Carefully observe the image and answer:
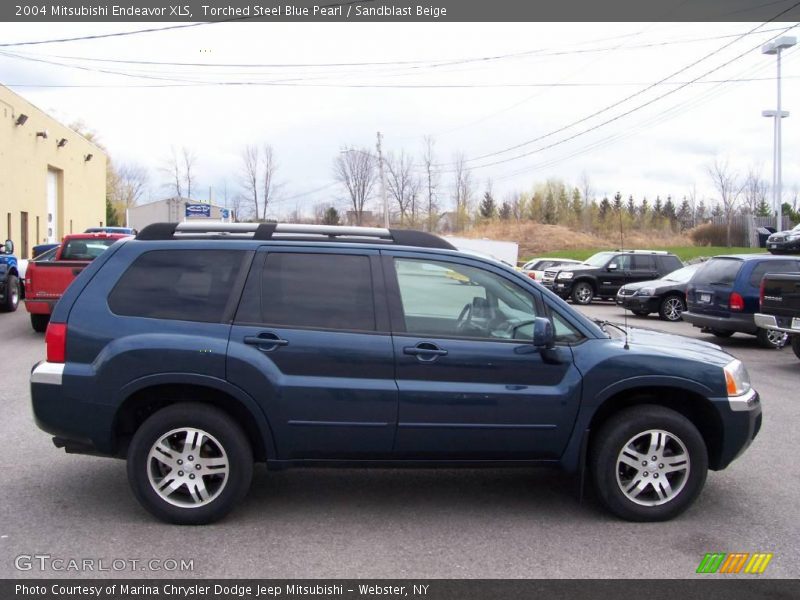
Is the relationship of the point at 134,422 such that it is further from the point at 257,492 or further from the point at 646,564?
the point at 646,564

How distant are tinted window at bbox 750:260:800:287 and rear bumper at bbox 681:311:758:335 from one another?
63 centimetres

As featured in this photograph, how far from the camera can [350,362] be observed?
477cm

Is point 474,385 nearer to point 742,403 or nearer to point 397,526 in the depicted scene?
point 397,526

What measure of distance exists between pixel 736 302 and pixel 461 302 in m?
9.80

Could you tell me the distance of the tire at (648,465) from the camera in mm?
4906

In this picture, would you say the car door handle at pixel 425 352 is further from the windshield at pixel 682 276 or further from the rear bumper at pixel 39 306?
the windshield at pixel 682 276

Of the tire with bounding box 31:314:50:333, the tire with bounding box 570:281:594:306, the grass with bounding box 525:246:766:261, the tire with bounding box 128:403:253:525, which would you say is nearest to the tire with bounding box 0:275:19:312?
the tire with bounding box 31:314:50:333

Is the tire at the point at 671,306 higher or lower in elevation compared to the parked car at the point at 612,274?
lower

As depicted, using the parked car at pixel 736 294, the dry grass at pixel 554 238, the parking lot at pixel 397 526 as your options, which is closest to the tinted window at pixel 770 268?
the parked car at pixel 736 294

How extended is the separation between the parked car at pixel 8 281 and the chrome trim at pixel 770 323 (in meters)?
15.7

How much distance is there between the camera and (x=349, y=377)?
4.77 m

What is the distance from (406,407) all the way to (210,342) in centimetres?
130

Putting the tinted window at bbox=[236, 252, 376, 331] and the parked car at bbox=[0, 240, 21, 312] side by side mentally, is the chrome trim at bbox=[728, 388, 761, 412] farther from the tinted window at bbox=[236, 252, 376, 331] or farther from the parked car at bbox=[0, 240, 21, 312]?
the parked car at bbox=[0, 240, 21, 312]

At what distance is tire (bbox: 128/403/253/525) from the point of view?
186 inches
